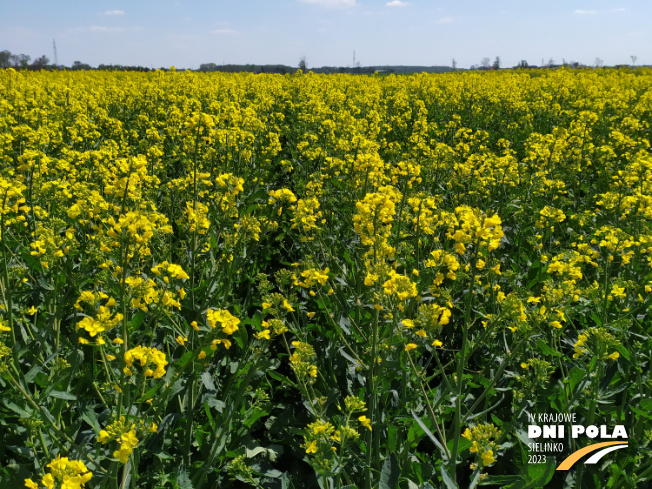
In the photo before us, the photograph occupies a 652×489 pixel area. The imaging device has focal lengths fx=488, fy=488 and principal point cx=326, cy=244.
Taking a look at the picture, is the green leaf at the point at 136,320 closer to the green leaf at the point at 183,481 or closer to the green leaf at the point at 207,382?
the green leaf at the point at 207,382

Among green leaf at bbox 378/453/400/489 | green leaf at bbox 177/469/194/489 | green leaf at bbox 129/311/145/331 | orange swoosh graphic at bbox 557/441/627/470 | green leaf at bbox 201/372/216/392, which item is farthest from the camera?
green leaf at bbox 129/311/145/331

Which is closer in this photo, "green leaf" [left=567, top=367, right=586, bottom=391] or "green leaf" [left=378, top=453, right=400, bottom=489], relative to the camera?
"green leaf" [left=378, top=453, right=400, bottom=489]

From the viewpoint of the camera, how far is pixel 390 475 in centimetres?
201

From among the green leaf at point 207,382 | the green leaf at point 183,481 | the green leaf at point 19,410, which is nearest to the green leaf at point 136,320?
the green leaf at point 207,382

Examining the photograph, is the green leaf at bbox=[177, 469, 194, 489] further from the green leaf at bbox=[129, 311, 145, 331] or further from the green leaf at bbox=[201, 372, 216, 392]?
the green leaf at bbox=[129, 311, 145, 331]

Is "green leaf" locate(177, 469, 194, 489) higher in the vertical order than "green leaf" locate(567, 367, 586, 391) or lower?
lower

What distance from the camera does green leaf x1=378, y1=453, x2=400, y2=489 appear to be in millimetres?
1941

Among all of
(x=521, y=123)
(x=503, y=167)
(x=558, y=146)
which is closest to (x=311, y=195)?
(x=503, y=167)

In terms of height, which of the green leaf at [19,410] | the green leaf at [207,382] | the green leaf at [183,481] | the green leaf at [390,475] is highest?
the green leaf at [19,410]

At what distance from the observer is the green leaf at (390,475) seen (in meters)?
1.94

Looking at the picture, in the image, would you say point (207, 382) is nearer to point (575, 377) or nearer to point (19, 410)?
point (19, 410)

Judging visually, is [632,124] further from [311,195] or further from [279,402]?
[279,402]

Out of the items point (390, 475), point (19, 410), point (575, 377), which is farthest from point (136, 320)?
point (575, 377)

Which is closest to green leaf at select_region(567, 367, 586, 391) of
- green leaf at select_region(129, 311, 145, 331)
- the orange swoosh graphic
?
the orange swoosh graphic
